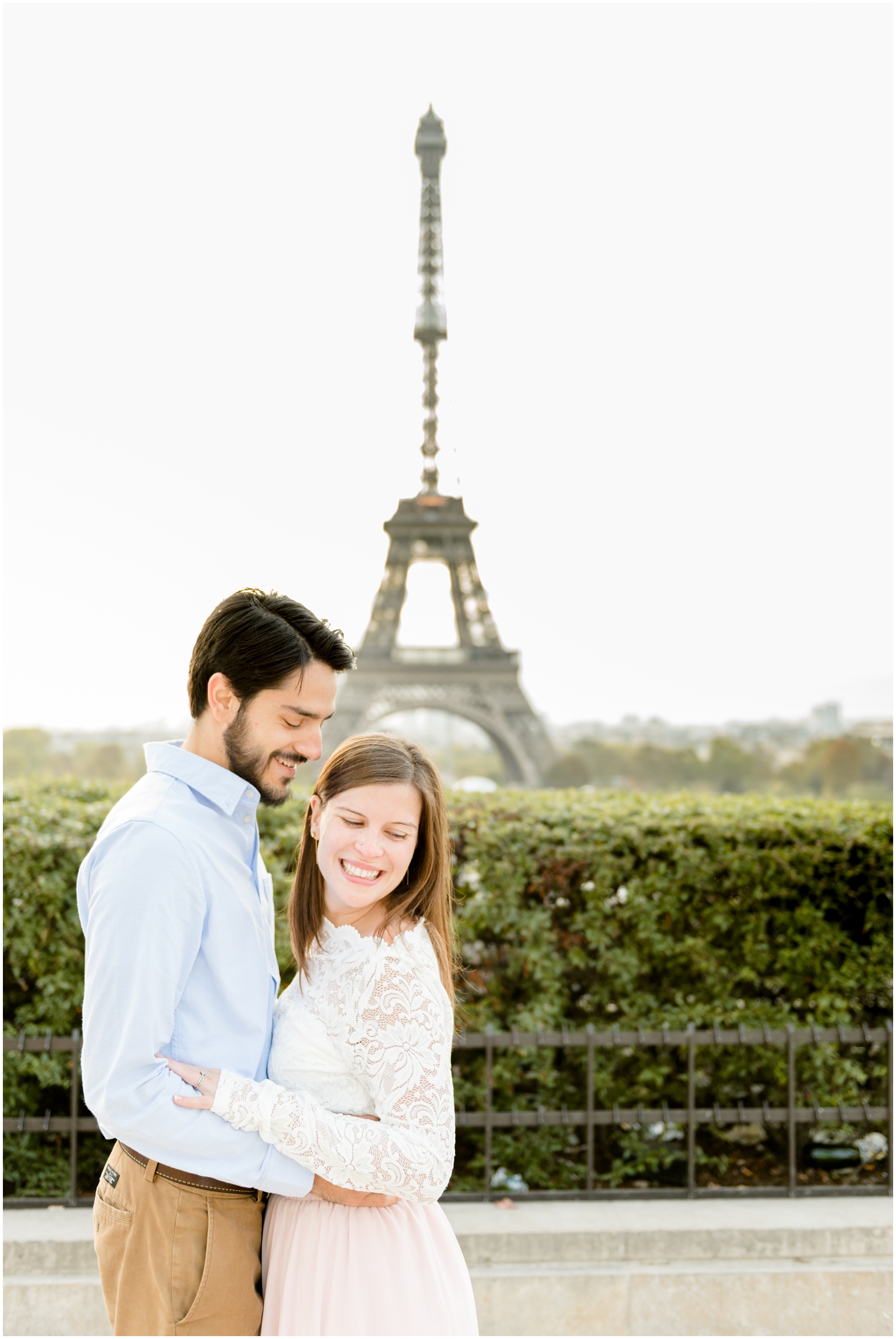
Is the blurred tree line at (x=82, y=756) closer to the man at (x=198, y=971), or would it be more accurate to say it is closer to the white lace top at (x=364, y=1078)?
the man at (x=198, y=971)

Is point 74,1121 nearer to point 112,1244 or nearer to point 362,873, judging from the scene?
point 112,1244

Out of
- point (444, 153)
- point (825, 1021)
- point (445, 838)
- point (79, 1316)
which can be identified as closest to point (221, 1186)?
point (445, 838)

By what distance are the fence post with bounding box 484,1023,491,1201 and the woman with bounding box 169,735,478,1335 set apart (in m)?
1.29

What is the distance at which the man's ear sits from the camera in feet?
5.05

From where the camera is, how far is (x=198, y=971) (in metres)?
1.42

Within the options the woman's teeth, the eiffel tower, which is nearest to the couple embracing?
the woman's teeth

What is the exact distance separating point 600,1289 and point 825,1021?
3.32ft

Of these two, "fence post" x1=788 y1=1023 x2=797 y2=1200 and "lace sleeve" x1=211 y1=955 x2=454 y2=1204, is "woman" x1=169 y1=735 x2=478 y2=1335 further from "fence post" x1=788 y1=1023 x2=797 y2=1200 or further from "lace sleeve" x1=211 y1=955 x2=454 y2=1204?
"fence post" x1=788 y1=1023 x2=797 y2=1200

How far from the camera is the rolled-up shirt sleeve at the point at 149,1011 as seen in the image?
1305 millimetres

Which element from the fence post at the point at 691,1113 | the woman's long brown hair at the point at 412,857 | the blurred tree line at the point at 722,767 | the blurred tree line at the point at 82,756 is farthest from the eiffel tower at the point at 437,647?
the woman's long brown hair at the point at 412,857

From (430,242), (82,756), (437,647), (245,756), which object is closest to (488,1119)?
(245,756)

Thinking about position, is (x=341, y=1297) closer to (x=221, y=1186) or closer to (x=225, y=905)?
(x=221, y=1186)

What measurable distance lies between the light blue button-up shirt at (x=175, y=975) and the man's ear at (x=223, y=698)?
9cm

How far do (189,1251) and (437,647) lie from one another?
16820mm
